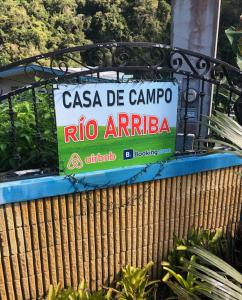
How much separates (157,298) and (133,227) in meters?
0.62

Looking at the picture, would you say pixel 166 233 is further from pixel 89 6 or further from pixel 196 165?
pixel 89 6

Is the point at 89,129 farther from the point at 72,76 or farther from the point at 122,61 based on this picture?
the point at 122,61

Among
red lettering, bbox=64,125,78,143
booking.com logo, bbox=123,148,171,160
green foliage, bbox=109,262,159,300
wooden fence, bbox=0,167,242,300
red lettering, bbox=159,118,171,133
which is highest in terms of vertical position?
red lettering, bbox=64,125,78,143

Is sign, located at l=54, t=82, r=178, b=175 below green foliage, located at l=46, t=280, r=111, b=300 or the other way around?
the other way around

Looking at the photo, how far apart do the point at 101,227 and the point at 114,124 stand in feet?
2.50

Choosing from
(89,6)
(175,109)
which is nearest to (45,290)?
(175,109)

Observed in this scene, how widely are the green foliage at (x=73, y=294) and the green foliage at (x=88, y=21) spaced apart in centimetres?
2205

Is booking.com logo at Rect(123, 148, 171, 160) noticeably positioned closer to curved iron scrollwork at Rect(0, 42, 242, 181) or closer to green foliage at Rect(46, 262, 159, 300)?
Result: curved iron scrollwork at Rect(0, 42, 242, 181)

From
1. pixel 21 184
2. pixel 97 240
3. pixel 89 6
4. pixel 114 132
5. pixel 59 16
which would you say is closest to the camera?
pixel 21 184

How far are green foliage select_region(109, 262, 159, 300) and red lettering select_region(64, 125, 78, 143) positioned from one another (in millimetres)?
1124

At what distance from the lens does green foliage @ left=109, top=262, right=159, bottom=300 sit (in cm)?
254

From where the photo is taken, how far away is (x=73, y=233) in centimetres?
245

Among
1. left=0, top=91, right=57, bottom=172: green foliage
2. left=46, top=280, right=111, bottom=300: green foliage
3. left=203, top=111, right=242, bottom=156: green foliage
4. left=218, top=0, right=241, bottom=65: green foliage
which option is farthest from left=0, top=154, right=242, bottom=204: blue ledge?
left=218, top=0, right=241, bottom=65: green foliage

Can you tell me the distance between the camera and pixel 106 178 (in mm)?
2406
